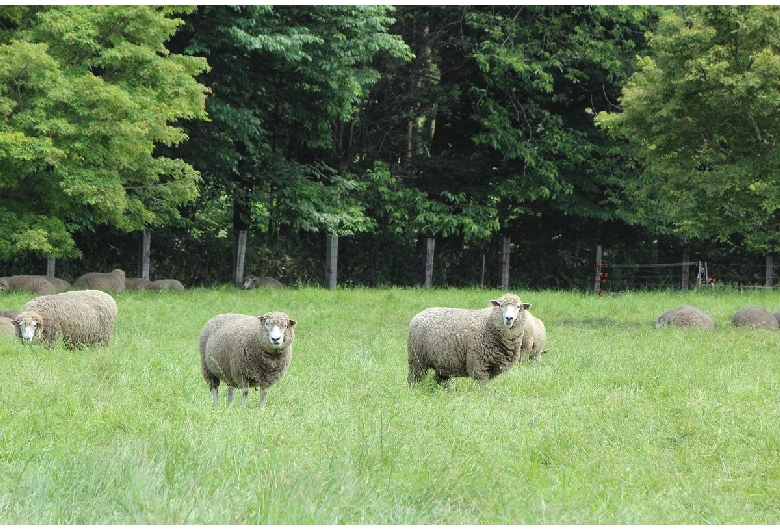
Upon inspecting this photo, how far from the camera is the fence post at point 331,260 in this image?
2725 cm

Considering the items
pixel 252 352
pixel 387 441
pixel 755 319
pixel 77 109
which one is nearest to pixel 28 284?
pixel 77 109

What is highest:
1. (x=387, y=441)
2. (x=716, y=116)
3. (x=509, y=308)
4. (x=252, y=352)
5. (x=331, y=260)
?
(x=716, y=116)

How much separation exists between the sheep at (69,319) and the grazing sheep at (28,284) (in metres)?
9.44

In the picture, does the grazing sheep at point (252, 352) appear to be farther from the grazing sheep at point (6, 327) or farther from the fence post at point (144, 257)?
the fence post at point (144, 257)

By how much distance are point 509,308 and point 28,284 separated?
16.0 meters

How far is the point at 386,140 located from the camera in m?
31.8

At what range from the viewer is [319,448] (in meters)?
7.09

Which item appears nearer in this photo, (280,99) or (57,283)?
(57,283)

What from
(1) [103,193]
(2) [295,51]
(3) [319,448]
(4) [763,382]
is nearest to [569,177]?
(2) [295,51]

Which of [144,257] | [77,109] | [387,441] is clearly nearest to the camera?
[387,441]

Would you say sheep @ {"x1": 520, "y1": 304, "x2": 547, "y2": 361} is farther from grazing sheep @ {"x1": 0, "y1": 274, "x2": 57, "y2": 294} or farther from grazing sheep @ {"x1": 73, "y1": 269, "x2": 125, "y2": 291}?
grazing sheep @ {"x1": 73, "y1": 269, "x2": 125, "y2": 291}

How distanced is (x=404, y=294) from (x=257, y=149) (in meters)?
6.35

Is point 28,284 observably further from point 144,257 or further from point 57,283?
point 144,257

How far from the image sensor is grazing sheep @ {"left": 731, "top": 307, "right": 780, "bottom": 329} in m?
18.1
